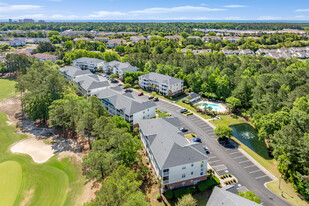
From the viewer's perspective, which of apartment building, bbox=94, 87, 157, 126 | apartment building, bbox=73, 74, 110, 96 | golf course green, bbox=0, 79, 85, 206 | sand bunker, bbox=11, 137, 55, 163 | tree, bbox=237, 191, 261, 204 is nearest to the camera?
tree, bbox=237, 191, 261, 204

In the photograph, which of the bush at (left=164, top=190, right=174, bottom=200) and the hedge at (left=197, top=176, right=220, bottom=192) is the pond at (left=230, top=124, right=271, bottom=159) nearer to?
the hedge at (left=197, top=176, right=220, bottom=192)

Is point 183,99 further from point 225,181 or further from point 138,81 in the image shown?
point 225,181

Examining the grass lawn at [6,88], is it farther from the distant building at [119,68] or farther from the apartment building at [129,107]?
the apartment building at [129,107]

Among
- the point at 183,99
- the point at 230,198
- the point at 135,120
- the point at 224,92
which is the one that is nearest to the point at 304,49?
the point at 224,92

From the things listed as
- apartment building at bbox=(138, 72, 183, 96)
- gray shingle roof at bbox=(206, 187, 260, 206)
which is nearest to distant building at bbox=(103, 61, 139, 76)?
apartment building at bbox=(138, 72, 183, 96)

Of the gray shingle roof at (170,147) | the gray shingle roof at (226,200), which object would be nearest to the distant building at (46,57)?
the gray shingle roof at (170,147)

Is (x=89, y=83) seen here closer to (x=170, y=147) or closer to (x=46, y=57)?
(x=170, y=147)
